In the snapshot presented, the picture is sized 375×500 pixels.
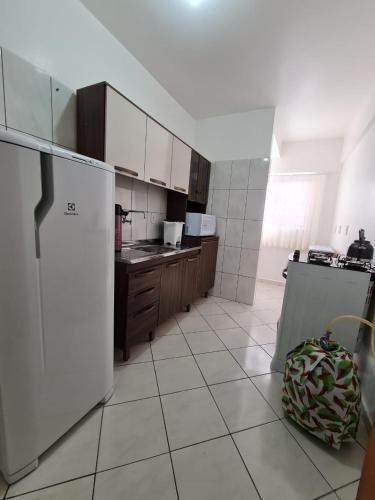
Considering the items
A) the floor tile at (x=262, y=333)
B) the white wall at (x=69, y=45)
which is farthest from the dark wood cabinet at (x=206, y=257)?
the white wall at (x=69, y=45)

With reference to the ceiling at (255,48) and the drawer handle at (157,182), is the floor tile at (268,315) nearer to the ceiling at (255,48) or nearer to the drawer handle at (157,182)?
the drawer handle at (157,182)

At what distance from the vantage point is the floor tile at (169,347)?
1.76m

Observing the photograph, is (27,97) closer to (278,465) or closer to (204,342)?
(204,342)

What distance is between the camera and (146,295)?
1669mm

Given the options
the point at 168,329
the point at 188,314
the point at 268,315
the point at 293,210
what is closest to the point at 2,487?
the point at 168,329

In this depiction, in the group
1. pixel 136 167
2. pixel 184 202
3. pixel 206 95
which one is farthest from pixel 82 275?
pixel 206 95

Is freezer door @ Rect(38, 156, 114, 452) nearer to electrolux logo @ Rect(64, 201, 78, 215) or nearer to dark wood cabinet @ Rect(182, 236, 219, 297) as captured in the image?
electrolux logo @ Rect(64, 201, 78, 215)

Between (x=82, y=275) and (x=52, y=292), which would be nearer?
(x=52, y=292)

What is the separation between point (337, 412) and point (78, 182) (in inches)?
65.9

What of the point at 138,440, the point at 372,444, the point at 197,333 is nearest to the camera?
the point at 372,444

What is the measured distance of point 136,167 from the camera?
1730 mm

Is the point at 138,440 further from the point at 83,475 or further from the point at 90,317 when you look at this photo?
the point at 90,317

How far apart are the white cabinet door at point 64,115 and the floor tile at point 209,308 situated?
2.18m

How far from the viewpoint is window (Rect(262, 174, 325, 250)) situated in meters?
3.65
